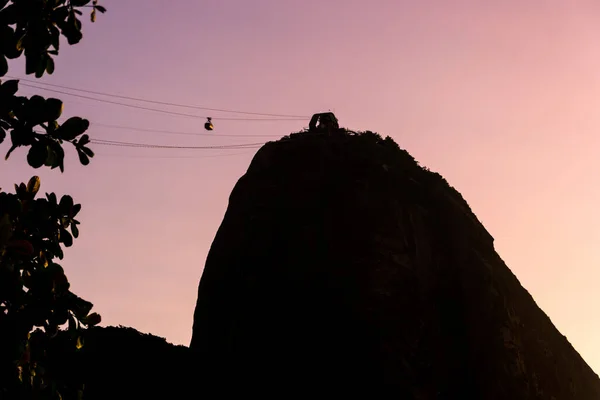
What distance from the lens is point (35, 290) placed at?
14.2ft

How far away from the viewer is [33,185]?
5211 mm

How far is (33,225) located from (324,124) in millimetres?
33628

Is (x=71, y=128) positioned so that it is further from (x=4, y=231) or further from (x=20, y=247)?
(x=4, y=231)

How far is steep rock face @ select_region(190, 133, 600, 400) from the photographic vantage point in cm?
2838

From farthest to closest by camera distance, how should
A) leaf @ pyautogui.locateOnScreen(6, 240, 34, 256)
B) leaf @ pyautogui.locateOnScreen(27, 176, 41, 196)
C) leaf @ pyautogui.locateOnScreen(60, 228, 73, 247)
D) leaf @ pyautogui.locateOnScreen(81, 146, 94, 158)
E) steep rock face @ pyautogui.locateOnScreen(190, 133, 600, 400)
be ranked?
steep rock face @ pyautogui.locateOnScreen(190, 133, 600, 400)
leaf @ pyautogui.locateOnScreen(60, 228, 73, 247)
leaf @ pyautogui.locateOnScreen(27, 176, 41, 196)
leaf @ pyautogui.locateOnScreen(81, 146, 94, 158)
leaf @ pyautogui.locateOnScreen(6, 240, 34, 256)

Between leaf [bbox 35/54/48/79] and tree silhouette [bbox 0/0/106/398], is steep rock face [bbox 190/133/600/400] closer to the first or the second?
tree silhouette [bbox 0/0/106/398]

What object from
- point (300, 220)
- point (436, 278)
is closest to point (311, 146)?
point (300, 220)

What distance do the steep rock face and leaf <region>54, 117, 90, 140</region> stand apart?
2329 centimetres

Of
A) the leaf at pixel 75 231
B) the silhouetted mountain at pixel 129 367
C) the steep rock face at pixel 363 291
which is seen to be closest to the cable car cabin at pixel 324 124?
the steep rock face at pixel 363 291

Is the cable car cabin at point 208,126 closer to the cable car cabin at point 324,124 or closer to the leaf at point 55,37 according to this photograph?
the cable car cabin at point 324,124

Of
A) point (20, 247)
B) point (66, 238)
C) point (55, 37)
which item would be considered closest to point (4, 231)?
point (20, 247)

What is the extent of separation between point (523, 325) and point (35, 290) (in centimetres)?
3267

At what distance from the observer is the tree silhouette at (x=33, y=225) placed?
4.10m

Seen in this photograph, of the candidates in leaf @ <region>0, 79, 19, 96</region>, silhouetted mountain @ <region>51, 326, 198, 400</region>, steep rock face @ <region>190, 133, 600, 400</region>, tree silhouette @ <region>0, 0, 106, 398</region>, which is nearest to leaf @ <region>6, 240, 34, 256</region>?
tree silhouette @ <region>0, 0, 106, 398</region>
